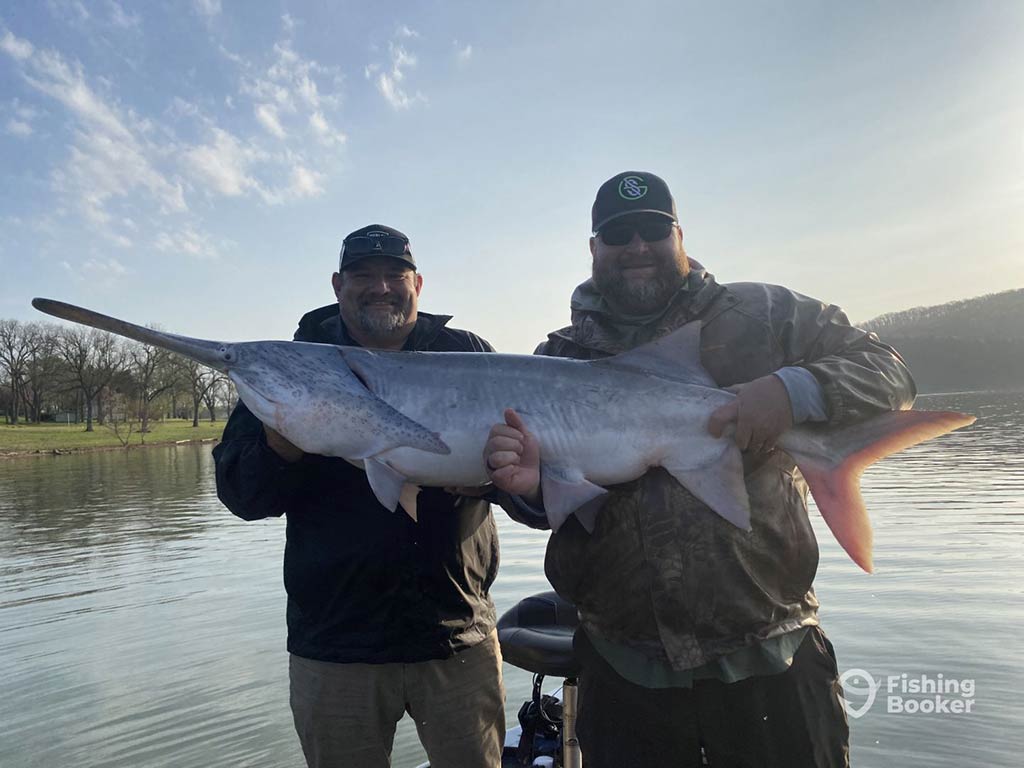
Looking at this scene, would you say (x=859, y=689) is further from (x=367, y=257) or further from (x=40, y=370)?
(x=40, y=370)

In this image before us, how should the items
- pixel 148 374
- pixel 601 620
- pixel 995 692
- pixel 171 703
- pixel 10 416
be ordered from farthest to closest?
1. pixel 10 416
2. pixel 148 374
3. pixel 171 703
4. pixel 995 692
5. pixel 601 620

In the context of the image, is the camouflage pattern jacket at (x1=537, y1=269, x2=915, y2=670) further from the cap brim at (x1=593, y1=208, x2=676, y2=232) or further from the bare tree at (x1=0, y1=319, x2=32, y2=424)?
the bare tree at (x1=0, y1=319, x2=32, y2=424)

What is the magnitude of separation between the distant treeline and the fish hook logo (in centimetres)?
5813

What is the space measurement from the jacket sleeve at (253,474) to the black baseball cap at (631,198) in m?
1.98

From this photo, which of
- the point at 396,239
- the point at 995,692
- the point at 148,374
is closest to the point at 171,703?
the point at 396,239

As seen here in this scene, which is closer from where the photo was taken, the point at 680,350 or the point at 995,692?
the point at 680,350

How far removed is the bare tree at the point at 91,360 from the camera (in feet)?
198

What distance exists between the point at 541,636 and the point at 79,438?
58.2 m

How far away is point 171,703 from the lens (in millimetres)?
7484

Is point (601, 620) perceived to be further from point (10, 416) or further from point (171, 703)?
point (10, 416)

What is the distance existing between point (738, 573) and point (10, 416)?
8039 centimetres

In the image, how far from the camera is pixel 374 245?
12.9 feet

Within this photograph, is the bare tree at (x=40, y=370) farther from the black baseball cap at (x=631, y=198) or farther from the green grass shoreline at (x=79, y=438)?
the black baseball cap at (x=631, y=198)

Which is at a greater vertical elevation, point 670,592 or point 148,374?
point 148,374
